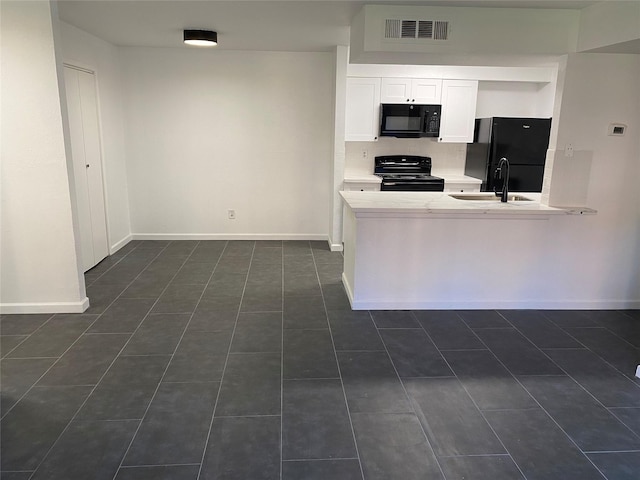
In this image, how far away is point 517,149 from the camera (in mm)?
5555

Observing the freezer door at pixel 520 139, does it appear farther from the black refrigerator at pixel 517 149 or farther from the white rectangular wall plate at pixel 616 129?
the white rectangular wall plate at pixel 616 129

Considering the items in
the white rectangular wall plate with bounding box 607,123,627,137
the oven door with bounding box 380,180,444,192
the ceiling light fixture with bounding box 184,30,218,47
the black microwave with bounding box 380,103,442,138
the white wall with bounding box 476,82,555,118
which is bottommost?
the oven door with bounding box 380,180,444,192

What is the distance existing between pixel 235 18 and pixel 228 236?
2904mm

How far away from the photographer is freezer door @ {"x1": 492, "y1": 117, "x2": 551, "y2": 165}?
549 cm

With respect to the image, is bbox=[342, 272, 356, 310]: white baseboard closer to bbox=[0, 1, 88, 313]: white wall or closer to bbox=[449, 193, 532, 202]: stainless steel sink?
bbox=[449, 193, 532, 202]: stainless steel sink

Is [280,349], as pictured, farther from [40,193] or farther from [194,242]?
[194,242]

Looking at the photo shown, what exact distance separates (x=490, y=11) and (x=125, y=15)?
2.94 metres

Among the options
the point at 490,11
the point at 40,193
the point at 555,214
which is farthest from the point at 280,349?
the point at 490,11

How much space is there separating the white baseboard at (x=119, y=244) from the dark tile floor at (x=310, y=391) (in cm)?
132

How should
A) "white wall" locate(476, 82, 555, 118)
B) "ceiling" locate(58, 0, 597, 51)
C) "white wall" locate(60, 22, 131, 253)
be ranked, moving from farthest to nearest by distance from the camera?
1. "white wall" locate(476, 82, 555, 118)
2. "white wall" locate(60, 22, 131, 253)
3. "ceiling" locate(58, 0, 597, 51)

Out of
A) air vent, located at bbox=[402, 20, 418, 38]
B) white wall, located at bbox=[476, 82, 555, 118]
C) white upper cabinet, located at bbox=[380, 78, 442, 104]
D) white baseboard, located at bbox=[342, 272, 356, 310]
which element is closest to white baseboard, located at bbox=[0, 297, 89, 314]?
white baseboard, located at bbox=[342, 272, 356, 310]

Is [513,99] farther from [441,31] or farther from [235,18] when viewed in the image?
[235,18]

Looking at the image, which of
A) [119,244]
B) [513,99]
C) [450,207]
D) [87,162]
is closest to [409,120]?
[513,99]

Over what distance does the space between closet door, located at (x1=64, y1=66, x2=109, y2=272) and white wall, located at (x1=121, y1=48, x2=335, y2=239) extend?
2.65ft
